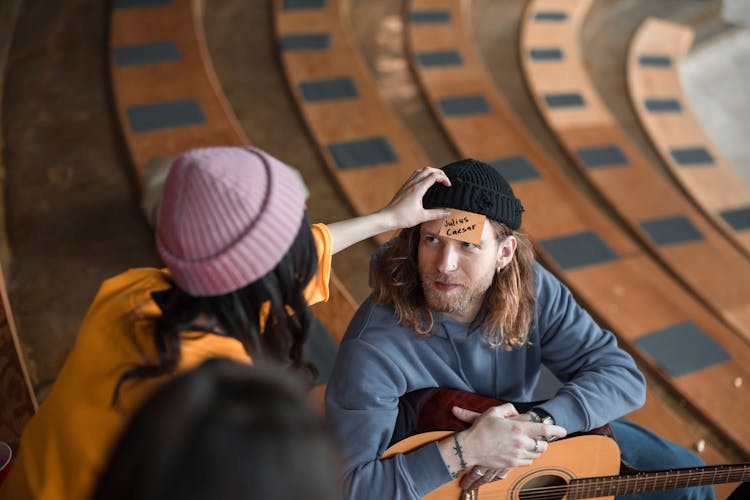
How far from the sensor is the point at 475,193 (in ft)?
6.24

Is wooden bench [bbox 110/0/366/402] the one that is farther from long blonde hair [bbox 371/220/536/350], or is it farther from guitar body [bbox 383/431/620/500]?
guitar body [bbox 383/431/620/500]

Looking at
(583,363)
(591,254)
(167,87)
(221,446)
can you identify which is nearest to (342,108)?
(167,87)

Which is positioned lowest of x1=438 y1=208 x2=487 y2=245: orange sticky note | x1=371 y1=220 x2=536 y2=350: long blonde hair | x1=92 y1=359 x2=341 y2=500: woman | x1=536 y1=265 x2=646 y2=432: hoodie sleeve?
x1=536 y1=265 x2=646 y2=432: hoodie sleeve

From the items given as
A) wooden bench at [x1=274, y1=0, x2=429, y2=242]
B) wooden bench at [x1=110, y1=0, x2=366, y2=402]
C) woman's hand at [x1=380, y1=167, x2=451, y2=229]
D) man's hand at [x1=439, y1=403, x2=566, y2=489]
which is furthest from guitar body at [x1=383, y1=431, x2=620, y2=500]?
wooden bench at [x1=274, y1=0, x2=429, y2=242]

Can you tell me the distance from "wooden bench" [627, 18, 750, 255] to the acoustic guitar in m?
2.76

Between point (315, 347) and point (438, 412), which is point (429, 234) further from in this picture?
point (315, 347)

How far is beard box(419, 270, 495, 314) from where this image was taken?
77.3 inches

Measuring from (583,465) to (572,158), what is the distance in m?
3.15

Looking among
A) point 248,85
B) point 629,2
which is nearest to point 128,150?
point 248,85

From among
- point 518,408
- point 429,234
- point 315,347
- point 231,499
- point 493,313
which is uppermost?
point 231,499

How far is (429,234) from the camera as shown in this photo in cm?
198

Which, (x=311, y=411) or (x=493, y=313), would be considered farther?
(x=493, y=313)

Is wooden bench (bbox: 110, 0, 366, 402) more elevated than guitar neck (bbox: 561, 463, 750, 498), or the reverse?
wooden bench (bbox: 110, 0, 366, 402)

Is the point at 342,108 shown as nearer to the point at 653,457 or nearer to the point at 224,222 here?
the point at 653,457
